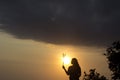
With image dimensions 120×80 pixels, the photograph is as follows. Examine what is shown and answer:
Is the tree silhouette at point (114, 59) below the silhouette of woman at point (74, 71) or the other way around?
the other way around

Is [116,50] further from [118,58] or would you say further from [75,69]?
[75,69]

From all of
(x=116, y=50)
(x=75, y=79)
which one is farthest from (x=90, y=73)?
(x=75, y=79)

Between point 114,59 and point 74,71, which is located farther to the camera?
point 114,59

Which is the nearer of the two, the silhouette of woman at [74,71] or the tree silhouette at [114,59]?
the silhouette of woman at [74,71]

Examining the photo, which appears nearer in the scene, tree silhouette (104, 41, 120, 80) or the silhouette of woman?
the silhouette of woman

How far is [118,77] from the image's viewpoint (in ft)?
141

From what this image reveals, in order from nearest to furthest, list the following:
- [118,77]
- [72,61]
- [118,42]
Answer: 1. [72,61]
2. [118,77]
3. [118,42]

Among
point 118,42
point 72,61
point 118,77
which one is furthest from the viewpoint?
point 118,42

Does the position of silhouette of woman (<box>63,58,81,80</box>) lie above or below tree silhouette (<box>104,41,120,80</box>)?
below

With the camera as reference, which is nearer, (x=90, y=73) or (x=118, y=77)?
(x=118, y=77)

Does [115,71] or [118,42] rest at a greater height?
[118,42]

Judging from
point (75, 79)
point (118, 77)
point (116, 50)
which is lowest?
point (75, 79)

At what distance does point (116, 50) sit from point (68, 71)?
25.0 m

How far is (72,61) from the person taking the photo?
20.6 metres
